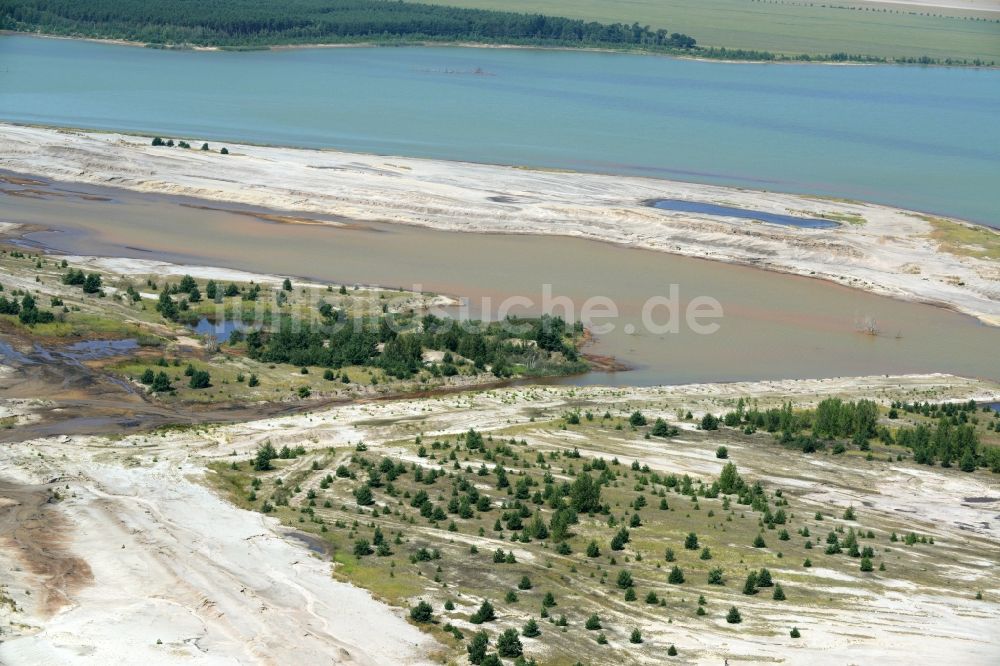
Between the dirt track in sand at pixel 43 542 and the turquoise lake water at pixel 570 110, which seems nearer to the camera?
the dirt track in sand at pixel 43 542

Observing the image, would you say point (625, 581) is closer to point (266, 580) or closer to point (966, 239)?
point (266, 580)

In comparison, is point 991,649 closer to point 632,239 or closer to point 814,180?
point 632,239

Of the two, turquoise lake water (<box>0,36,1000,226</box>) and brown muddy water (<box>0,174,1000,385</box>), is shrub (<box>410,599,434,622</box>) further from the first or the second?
turquoise lake water (<box>0,36,1000,226</box>)

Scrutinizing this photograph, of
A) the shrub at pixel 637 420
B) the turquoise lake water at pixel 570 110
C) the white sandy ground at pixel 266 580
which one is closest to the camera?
the white sandy ground at pixel 266 580

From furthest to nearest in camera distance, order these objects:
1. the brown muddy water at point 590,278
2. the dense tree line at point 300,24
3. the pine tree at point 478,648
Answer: the dense tree line at point 300,24 → the brown muddy water at point 590,278 → the pine tree at point 478,648

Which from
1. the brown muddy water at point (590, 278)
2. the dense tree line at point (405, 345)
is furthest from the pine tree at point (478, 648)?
the brown muddy water at point (590, 278)

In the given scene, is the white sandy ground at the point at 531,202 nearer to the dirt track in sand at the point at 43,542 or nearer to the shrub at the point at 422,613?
the shrub at the point at 422,613

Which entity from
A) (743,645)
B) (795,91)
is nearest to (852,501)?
(743,645)
